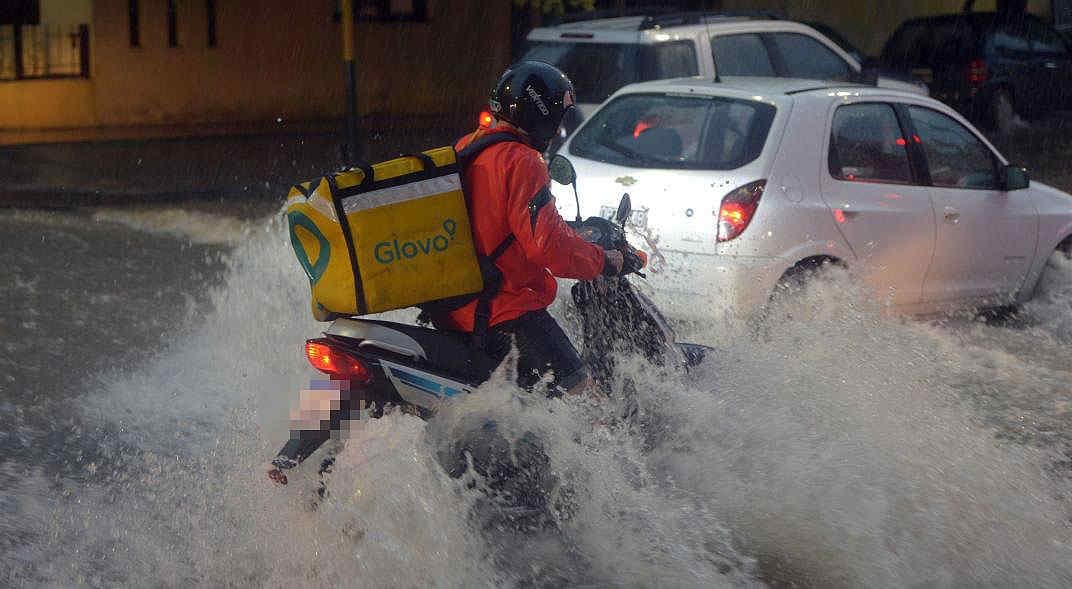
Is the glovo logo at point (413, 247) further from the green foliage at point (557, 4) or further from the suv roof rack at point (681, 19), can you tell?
the green foliage at point (557, 4)

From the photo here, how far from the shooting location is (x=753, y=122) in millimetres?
7270

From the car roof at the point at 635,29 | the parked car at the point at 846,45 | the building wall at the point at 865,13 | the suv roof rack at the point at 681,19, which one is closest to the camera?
the car roof at the point at 635,29

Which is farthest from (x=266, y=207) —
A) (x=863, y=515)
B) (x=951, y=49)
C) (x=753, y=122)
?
(x=951, y=49)

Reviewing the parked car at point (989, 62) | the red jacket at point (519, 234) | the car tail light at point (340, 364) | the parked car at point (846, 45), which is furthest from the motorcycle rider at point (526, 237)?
the parked car at point (989, 62)

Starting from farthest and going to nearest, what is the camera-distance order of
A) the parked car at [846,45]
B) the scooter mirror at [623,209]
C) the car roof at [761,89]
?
the parked car at [846,45] < the car roof at [761,89] < the scooter mirror at [623,209]

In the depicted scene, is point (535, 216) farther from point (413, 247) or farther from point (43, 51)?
point (43, 51)

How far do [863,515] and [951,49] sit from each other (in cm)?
1618

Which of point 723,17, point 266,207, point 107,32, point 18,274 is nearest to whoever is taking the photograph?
point 18,274

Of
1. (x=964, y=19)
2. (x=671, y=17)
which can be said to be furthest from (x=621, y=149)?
(x=964, y=19)

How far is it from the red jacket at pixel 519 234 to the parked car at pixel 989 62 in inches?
623

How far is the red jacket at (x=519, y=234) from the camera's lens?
172 inches

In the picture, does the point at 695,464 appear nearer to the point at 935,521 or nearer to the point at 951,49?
the point at 935,521

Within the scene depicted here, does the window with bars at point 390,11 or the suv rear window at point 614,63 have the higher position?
the window with bars at point 390,11

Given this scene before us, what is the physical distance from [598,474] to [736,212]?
8.59 ft
